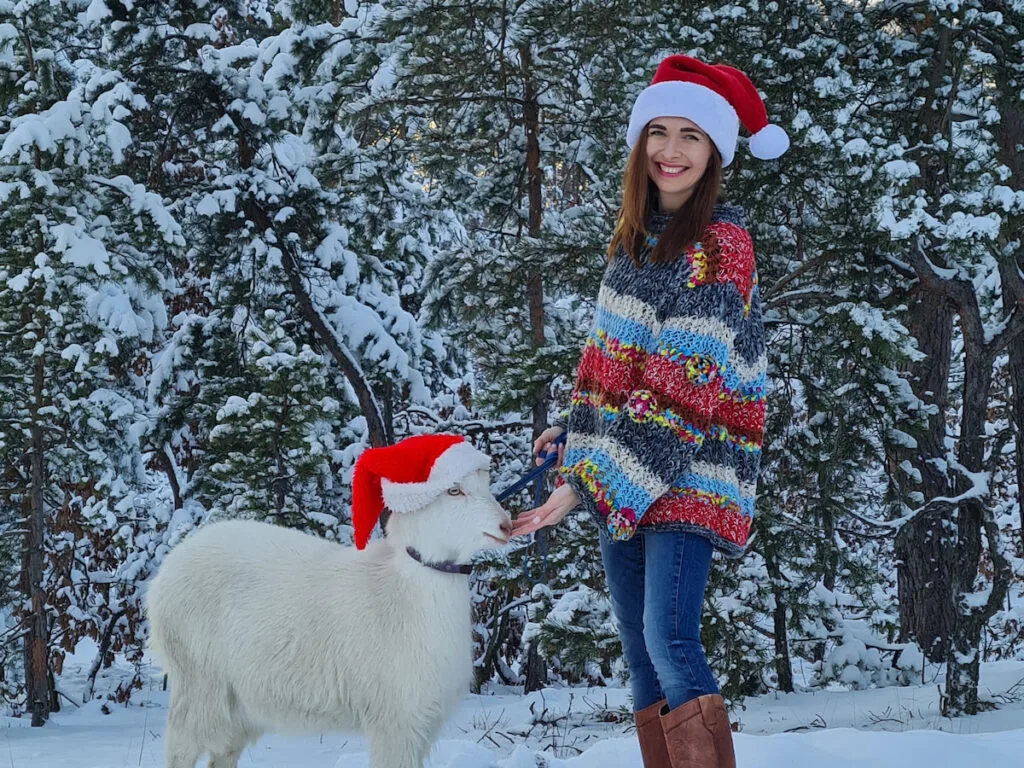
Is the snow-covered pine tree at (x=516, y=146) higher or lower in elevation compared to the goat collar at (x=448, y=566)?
higher

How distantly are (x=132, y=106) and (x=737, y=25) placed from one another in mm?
5638

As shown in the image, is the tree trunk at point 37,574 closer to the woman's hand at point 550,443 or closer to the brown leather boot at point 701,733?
the woman's hand at point 550,443

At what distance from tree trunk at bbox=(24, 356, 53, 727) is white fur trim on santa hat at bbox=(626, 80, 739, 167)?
25.4ft

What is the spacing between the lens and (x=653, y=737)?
286 cm

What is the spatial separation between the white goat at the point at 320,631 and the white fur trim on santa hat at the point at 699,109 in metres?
1.30

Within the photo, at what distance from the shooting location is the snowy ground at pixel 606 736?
3.74 m

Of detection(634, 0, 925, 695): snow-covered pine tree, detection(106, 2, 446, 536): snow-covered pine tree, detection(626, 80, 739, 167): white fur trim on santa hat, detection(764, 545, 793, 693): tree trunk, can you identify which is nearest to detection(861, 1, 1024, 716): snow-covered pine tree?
detection(634, 0, 925, 695): snow-covered pine tree

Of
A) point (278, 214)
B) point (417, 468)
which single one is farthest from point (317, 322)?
point (417, 468)

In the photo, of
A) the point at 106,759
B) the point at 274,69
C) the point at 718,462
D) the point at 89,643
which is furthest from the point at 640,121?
the point at 89,643

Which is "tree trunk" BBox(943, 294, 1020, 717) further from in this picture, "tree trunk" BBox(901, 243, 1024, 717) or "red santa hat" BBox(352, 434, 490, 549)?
"red santa hat" BBox(352, 434, 490, 549)

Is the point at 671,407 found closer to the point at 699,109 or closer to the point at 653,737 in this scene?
the point at 699,109

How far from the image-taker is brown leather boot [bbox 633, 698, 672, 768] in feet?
9.38

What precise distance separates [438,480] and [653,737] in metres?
1.05

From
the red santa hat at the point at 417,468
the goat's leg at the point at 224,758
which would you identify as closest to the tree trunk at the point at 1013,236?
the red santa hat at the point at 417,468
